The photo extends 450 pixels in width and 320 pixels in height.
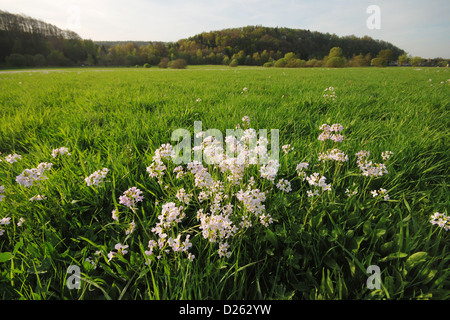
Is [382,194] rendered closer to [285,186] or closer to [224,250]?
[285,186]

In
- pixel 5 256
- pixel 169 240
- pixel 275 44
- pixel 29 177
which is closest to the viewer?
pixel 169 240

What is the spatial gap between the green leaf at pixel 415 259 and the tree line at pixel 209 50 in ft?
225

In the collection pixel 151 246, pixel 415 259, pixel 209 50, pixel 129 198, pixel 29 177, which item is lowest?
pixel 415 259

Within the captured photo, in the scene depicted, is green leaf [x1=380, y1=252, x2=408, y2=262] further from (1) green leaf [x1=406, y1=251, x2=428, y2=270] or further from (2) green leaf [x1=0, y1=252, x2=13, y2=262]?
(2) green leaf [x1=0, y1=252, x2=13, y2=262]

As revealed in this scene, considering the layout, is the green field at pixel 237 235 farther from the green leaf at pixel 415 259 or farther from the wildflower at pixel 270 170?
the wildflower at pixel 270 170

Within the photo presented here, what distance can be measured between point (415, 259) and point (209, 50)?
109 metres

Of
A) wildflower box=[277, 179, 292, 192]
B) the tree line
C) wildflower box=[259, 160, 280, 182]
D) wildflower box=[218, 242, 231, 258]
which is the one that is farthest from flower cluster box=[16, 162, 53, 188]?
the tree line

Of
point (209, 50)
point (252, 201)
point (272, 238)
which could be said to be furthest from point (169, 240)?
point (209, 50)

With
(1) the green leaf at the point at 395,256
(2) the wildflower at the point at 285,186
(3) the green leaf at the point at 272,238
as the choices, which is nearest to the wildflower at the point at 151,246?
(3) the green leaf at the point at 272,238

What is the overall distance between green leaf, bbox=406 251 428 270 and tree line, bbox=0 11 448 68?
68684 millimetres

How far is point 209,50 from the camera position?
96.4m
